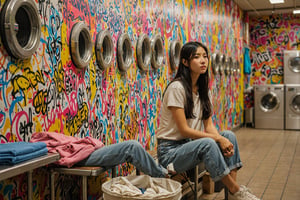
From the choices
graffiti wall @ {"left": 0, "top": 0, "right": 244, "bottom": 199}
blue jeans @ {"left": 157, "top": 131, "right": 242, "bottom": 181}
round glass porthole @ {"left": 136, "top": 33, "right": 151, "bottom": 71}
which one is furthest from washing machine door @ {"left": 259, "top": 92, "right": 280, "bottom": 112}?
blue jeans @ {"left": 157, "top": 131, "right": 242, "bottom": 181}

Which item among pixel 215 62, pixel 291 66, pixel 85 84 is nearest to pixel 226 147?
pixel 85 84

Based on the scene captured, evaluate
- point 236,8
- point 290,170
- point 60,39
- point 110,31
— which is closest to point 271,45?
point 236,8

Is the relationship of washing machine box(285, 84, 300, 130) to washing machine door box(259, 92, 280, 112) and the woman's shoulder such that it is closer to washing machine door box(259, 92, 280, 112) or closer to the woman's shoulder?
washing machine door box(259, 92, 280, 112)

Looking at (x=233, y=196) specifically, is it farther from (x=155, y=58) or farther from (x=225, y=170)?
(x=155, y=58)

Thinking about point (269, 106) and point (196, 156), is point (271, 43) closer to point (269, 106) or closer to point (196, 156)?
point (269, 106)

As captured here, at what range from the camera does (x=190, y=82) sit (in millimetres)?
2994

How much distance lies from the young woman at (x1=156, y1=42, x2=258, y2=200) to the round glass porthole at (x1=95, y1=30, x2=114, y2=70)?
1.87ft

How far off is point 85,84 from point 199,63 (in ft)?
2.96

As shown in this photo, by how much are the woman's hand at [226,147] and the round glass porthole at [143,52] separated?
130cm

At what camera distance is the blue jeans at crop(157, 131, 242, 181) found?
2.61 meters

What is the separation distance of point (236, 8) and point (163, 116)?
615 centimetres

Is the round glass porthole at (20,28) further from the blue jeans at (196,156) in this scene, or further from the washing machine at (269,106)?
the washing machine at (269,106)

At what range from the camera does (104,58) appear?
3174 millimetres

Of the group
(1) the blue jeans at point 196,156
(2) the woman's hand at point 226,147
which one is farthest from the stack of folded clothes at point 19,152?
(2) the woman's hand at point 226,147
